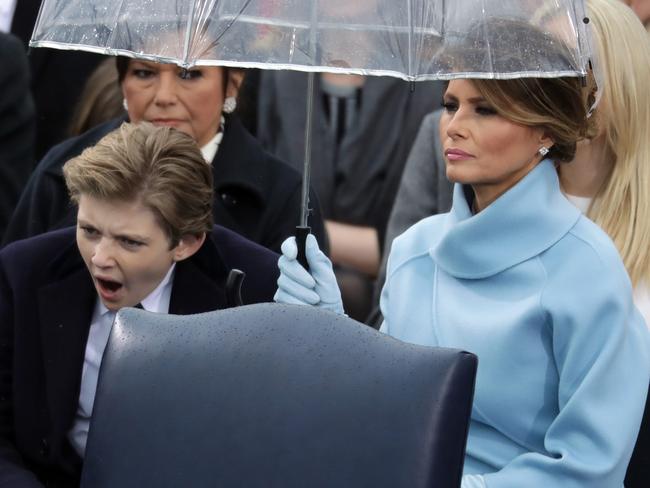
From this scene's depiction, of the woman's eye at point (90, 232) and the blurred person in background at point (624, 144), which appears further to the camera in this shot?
the blurred person in background at point (624, 144)

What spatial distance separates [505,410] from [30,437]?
103 cm

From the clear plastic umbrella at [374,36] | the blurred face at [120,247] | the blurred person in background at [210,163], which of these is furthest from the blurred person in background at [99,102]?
the clear plastic umbrella at [374,36]

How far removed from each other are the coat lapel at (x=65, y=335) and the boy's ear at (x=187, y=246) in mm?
203

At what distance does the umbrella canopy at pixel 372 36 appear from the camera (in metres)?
2.52

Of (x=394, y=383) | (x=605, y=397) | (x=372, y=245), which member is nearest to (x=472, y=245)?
(x=605, y=397)

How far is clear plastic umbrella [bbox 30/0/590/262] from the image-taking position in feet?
8.27

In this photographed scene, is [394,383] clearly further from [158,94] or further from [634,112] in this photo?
[158,94]

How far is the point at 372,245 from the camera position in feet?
16.4

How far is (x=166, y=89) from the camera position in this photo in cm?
377

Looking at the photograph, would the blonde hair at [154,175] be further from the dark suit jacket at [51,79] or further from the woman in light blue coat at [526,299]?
the dark suit jacket at [51,79]

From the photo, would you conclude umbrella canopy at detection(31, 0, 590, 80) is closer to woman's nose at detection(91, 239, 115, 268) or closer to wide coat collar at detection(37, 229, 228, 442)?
woman's nose at detection(91, 239, 115, 268)

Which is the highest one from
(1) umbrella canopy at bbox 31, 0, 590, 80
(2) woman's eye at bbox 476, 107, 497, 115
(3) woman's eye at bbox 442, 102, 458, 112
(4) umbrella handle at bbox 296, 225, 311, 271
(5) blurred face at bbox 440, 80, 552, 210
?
(1) umbrella canopy at bbox 31, 0, 590, 80

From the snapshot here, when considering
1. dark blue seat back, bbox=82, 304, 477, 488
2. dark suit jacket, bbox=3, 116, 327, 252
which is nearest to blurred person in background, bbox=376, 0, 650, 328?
dark suit jacket, bbox=3, 116, 327, 252

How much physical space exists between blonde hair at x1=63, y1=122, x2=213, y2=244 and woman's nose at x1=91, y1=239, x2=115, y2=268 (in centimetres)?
10
